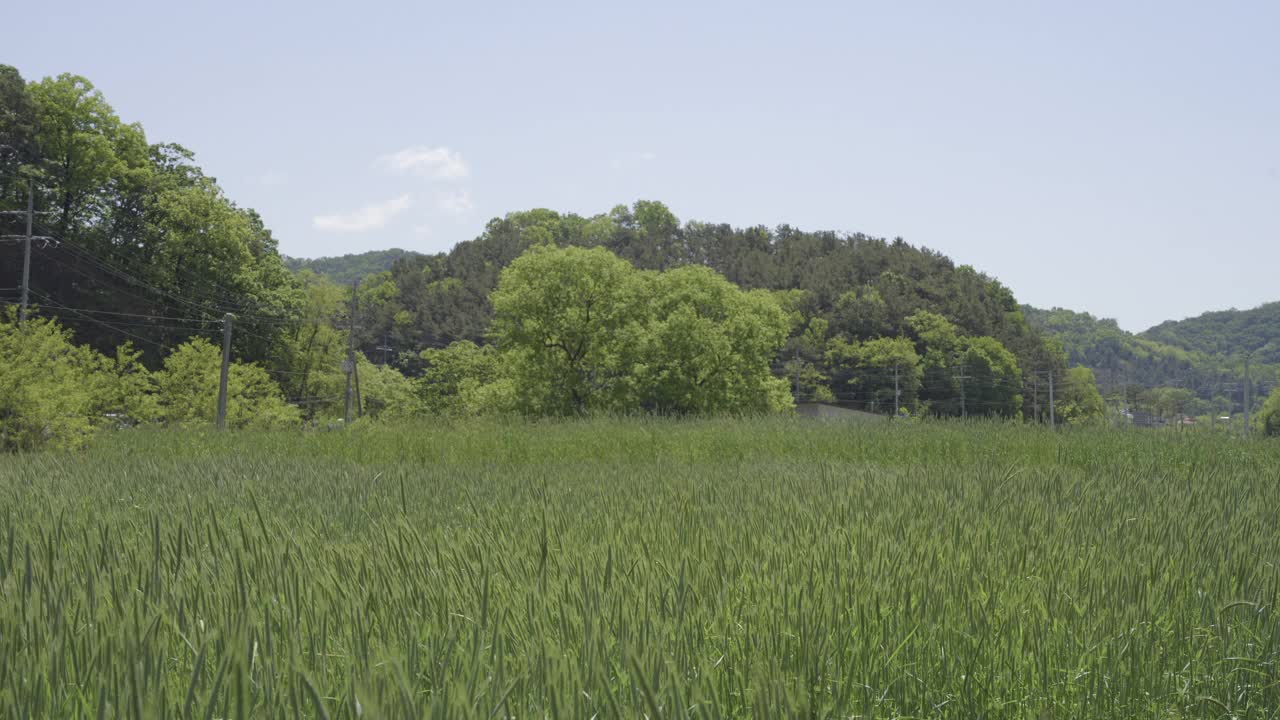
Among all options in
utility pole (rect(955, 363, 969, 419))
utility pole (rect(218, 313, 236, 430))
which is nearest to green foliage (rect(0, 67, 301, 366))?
utility pole (rect(218, 313, 236, 430))

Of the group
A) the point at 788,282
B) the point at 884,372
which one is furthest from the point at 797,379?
the point at 788,282

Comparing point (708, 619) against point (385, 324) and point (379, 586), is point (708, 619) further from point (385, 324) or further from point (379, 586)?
point (385, 324)

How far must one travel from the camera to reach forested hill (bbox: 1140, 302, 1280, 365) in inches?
6014

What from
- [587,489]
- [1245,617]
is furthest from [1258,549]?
[587,489]

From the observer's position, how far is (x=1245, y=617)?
2.95 meters

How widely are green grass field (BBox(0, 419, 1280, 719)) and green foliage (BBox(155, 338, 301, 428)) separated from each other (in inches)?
1185

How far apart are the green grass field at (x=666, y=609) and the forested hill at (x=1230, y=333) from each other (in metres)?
178

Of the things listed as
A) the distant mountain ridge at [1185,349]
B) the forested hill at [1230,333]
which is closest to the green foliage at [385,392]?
the distant mountain ridge at [1185,349]

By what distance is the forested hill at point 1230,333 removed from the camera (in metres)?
153

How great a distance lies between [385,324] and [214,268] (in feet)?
146

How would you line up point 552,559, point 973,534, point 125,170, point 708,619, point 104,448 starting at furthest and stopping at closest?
point 125,170, point 104,448, point 973,534, point 552,559, point 708,619

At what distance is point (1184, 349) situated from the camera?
171 m

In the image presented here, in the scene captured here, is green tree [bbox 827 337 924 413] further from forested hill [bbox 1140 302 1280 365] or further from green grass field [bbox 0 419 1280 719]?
forested hill [bbox 1140 302 1280 365]

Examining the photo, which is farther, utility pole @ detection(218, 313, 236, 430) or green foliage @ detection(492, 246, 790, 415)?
green foliage @ detection(492, 246, 790, 415)
